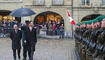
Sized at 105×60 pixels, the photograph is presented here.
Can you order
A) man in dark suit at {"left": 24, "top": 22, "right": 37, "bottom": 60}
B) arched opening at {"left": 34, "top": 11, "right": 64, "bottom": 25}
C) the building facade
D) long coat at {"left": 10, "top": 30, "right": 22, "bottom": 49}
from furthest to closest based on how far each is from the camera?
arched opening at {"left": 34, "top": 11, "right": 64, "bottom": 25}, the building facade, man in dark suit at {"left": 24, "top": 22, "right": 37, "bottom": 60}, long coat at {"left": 10, "top": 30, "right": 22, "bottom": 49}

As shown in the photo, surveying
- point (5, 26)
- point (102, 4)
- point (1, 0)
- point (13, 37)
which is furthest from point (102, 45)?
point (1, 0)

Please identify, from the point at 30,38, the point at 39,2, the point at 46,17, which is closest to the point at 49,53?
the point at 30,38

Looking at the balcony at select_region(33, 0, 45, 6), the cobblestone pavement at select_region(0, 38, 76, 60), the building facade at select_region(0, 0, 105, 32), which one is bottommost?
the cobblestone pavement at select_region(0, 38, 76, 60)

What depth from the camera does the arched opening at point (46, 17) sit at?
32.8m

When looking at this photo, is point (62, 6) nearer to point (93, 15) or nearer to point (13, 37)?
point (93, 15)

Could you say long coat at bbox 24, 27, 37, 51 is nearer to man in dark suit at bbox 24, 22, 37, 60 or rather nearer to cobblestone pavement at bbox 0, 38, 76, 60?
man in dark suit at bbox 24, 22, 37, 60

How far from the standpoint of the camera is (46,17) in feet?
108

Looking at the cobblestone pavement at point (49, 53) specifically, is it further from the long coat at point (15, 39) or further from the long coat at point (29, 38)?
the long coat at point (15, 39)

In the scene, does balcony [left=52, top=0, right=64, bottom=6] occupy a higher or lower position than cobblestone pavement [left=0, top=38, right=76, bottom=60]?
higher

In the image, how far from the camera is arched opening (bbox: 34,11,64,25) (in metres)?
32.8

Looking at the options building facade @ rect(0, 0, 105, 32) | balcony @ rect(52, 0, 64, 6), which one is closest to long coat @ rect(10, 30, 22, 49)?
building facade @ rect(0, 0, 105, 32)

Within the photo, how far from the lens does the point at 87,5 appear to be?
100ft

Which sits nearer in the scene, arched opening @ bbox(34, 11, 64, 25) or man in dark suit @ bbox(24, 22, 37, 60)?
man in dark suit @ bbox(24, 22, 37, 60)

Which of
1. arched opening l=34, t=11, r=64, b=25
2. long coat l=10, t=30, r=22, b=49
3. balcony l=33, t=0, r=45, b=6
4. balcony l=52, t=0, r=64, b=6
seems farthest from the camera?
arched opening l=34, t=11, r=64, b=25
